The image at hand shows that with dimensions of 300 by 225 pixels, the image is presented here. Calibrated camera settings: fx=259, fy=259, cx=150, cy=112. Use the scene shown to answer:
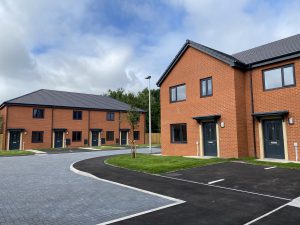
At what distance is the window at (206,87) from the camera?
1820 centimetres

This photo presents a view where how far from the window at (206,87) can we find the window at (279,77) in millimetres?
3572

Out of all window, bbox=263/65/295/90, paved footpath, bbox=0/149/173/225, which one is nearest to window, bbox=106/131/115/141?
window, bbox=263/65/295/90

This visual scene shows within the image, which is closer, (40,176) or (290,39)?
(40,176)

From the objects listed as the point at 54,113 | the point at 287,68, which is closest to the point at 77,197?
the point at 287,68

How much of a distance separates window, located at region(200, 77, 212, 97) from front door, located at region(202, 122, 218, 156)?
210 cm

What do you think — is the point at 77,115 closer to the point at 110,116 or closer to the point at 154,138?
the point at 110,116

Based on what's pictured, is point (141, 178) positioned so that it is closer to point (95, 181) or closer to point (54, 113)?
point (95, 181)

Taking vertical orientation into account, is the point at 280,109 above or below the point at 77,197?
above

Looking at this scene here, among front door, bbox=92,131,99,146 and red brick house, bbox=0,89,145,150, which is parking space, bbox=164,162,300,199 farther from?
front door, bbox=92,131,99,146

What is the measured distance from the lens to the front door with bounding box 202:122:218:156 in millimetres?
17672

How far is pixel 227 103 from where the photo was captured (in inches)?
659

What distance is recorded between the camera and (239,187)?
29.2 ft

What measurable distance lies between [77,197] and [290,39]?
1804cm

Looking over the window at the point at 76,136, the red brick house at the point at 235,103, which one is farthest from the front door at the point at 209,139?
the window at the point at 76,136
